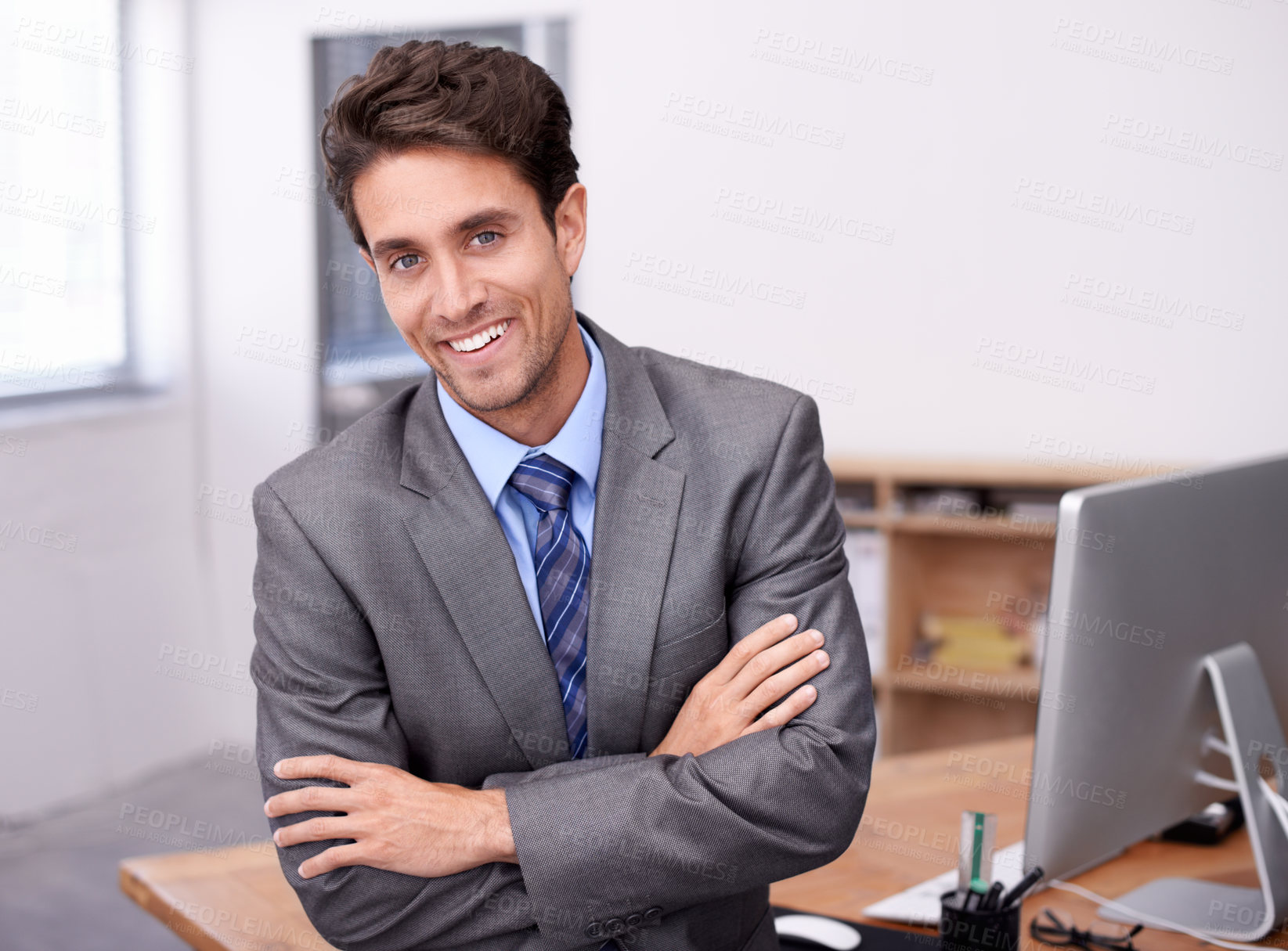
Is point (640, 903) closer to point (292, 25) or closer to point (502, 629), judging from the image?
point (502, 629)

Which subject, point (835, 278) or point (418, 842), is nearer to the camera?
point (418, 842)

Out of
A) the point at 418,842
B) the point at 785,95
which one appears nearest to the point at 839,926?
the point at 418,842

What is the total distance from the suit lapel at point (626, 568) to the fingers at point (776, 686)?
14 cm

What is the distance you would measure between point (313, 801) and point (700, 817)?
0.46 meters

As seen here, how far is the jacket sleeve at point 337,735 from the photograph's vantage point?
1.40 metres

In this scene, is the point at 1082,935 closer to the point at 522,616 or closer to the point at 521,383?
the point at 522,616

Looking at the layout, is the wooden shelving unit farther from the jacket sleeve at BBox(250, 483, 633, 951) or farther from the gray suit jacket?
the jacket sleeve at BBox(250, 483, 633, 951)

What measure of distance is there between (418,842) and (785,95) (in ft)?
10.4

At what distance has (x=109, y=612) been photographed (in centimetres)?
420

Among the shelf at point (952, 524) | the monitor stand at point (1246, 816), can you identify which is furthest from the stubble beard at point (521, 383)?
the shelf at point (952, 524)

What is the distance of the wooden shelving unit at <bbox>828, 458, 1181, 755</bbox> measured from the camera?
358cm

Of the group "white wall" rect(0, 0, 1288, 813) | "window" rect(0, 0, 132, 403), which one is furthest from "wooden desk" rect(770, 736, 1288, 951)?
"window" rect(0, 0, 132, 403)

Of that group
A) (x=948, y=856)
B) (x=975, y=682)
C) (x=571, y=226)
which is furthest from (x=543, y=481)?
(x=975, y=682)

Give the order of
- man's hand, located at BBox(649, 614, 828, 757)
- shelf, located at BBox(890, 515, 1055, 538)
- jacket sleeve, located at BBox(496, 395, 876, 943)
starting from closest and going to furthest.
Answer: jacket sleeve, located at BBox(496, 395, 876, 943) < man's hand, located at BBox(649, 614, 828, 757) < shelf, located at BBox(890, 515, 1055, 538)
